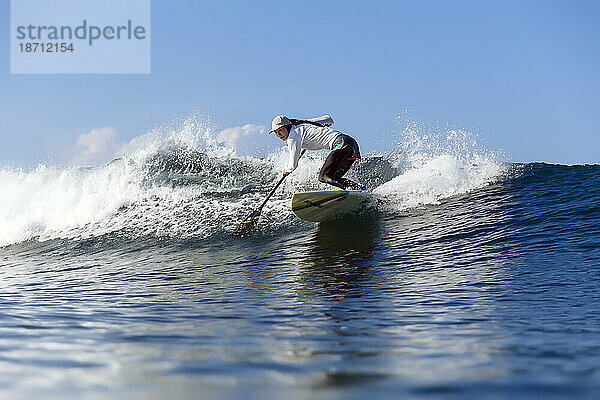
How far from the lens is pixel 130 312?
356cm

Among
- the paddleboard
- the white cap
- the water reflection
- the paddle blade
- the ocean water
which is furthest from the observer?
the paddle blade

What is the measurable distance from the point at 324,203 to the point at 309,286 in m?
3.94

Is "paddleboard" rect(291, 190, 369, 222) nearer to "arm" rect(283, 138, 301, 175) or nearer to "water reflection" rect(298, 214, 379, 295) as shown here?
"water reflection" rect(298, 214, 379, 295)

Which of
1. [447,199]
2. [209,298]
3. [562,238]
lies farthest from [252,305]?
[447,199]

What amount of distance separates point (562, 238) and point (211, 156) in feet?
33.5

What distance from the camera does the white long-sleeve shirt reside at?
815cm

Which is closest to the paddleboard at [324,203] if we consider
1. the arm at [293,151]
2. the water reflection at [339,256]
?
the water reflection at [339,256]

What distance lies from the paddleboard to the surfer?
0.70 ft

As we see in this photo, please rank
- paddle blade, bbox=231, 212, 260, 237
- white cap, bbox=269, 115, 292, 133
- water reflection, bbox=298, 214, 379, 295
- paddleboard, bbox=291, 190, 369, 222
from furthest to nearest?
paddle blade, bbox=231, 212, 260, 237
paddleboard, bbox=291, 190, 369, 222
white cap, bbox=269, 115, 292, 133
water reflection, bbox=298, 214, 379, 295

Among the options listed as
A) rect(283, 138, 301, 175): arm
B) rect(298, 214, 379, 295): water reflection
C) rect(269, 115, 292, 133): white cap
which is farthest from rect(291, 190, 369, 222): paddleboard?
rect(269, 115, 292, 133): white cap

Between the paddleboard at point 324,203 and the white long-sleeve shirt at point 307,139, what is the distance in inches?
30.1

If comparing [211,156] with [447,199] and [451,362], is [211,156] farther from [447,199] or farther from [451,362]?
[451,362]

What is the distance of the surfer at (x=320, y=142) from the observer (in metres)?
8.12

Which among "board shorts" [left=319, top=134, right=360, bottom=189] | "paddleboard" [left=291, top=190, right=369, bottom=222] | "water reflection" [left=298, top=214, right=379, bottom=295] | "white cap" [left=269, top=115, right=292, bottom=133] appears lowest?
"water reflection" [left=298, top=214, right=379, bottom=295]
